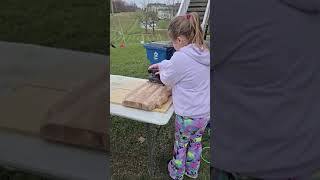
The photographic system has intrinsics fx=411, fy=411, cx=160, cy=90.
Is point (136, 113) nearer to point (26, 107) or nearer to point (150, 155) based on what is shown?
point (150, 155)

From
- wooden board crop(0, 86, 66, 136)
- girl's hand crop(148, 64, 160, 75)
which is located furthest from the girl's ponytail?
wooden board crop(0, 86, 66, 136)

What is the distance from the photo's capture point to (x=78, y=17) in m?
1.41

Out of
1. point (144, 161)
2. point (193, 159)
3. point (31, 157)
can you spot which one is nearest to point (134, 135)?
point (144, 161)

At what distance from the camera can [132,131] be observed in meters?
1.37

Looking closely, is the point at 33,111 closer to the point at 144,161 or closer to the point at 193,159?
the point at 144,161

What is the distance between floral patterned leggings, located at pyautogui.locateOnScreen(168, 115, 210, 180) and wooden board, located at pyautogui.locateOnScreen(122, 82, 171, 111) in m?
0.08

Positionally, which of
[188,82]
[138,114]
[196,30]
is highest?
[196,30]

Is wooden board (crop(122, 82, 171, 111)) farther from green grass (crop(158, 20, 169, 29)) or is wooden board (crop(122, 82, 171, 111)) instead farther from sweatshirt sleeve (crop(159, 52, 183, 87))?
green grass (crop(158, 20, 169, 29))

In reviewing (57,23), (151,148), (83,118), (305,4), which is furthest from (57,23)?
(305,4)

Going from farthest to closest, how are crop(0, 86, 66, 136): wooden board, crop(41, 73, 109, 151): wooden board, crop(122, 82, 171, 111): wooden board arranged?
crop(0, 86, 66, 136): wooden board < crop(41, 73, 109, 151): wooden board < crop(122, 82, 171, 111): wooden board

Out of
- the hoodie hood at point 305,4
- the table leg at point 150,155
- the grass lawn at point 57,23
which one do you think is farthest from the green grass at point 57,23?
the hoodie hood at point 305,4

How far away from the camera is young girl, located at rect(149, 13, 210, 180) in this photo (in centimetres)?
125

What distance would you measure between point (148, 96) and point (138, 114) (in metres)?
0.07

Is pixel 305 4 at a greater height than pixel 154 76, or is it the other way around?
pixel 305 4
